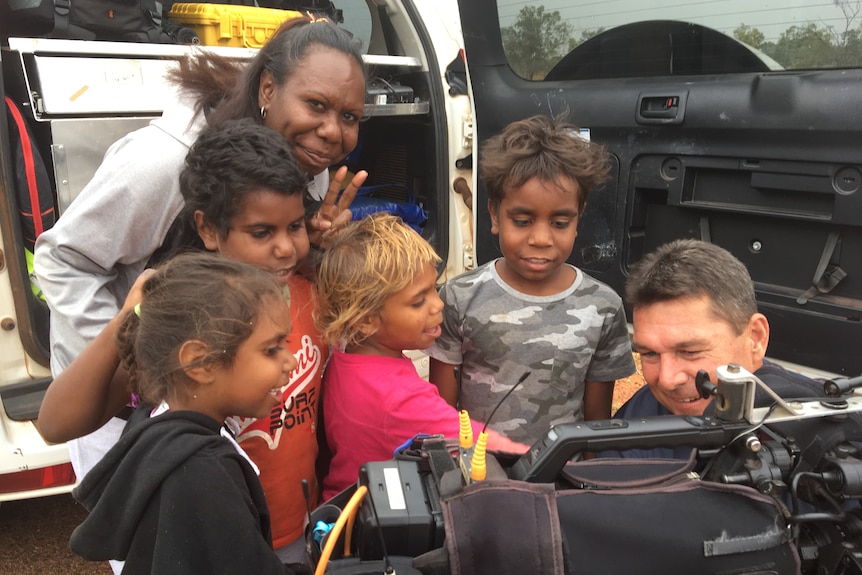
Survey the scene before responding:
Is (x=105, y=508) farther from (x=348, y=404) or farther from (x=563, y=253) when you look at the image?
(x=563, y=253)

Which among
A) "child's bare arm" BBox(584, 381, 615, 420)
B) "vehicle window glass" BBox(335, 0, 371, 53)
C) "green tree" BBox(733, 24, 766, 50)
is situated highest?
"vehicle window glass" BBox(335, 0, 371, 53)

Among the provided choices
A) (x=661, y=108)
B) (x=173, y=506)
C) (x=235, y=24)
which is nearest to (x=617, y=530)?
(x=173, y=506)

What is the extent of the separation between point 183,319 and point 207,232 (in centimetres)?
32

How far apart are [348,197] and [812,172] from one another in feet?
4.36

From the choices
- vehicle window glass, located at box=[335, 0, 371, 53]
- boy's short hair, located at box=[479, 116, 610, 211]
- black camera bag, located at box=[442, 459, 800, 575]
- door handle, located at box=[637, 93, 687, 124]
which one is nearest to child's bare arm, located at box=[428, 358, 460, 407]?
boy's short hair, located at box=[479, 116, 610, 211]

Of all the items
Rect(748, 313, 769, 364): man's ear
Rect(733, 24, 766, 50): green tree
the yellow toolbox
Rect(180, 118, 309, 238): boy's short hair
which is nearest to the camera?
Rect(180, 118, 309, 238): boy's short hair

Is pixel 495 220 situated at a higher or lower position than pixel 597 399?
higher

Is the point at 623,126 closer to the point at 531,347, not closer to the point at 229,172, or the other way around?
the point at 531,347

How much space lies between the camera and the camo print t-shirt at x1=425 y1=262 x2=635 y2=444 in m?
1.67

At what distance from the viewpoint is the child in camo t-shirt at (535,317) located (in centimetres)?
167

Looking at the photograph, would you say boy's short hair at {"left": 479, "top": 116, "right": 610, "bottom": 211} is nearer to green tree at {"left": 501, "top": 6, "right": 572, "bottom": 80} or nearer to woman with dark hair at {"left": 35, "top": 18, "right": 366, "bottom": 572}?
woman with dark hair at {"left": 35, "top": 18, "right": 366, "bottom": 572}

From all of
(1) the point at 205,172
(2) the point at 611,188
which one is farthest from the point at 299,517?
(2) the point at 611,188

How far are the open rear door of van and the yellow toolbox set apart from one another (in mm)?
769

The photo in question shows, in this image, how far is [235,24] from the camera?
2.70m
